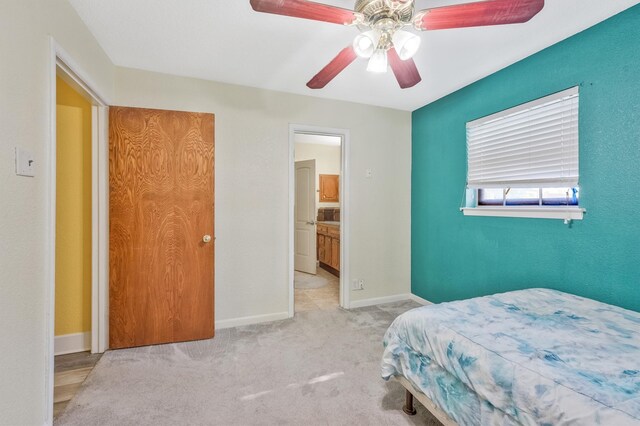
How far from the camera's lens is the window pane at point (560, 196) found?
209 cm

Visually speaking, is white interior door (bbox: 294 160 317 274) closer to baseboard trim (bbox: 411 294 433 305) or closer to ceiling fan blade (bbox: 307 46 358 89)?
baseboard trim (bbox: 411 294 433 305)

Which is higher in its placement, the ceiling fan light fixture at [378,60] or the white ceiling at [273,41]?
the white ceiling at [273,41]

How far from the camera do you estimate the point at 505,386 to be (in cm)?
108

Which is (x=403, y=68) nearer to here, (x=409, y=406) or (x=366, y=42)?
(x=366, y=42)

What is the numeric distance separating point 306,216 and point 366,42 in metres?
3.73

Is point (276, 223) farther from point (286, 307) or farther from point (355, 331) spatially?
point (355, 331)

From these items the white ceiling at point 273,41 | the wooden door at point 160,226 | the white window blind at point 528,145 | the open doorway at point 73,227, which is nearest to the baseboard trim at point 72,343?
the open doorway at point 73,227

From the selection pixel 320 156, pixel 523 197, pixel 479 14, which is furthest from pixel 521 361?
pixel 320 156

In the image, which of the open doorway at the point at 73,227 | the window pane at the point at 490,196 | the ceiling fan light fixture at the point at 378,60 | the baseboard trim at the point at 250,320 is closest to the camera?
the ceiling fan light fixture at the point at 378,60

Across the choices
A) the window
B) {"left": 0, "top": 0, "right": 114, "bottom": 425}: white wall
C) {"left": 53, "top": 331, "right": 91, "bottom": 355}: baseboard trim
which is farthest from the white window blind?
{"left": 53, "top": 331, "right": 91, "bottom": 355}: baseboard trim

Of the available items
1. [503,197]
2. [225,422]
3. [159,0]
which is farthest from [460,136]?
[225,422]

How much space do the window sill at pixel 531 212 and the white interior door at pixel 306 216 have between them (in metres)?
2.53

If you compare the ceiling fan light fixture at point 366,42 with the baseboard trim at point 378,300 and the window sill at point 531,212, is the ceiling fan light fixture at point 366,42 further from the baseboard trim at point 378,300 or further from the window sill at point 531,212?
the baseboard trim at point 378,300

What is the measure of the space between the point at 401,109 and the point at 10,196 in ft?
11.7
